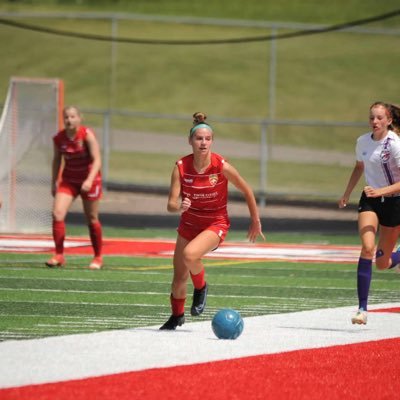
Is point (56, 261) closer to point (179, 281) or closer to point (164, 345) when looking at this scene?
point (179, 281)

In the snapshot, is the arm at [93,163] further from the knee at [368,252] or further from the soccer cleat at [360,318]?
the soccer cleat at [360,318]

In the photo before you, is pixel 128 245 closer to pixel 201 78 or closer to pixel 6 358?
pixel 6 358

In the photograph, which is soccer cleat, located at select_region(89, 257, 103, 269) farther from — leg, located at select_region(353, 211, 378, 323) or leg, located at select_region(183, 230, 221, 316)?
leg, located at select_region(353, 211, 378, 323)

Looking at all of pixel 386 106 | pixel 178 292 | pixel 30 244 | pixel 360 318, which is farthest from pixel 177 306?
pixel 30 244

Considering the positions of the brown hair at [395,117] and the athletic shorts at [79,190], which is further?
the athletic shorts at [79,190]

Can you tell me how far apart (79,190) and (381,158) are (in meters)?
5.18

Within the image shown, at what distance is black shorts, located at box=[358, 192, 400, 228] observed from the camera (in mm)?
11908

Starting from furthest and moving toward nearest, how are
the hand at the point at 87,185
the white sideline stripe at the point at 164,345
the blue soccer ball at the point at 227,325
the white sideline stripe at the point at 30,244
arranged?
the white sideline stripe at the point at 30,244, the hand at the point at 87,185, the blue soccer ball at the point at 227,325, the white sideline stripe at the point at 164,345

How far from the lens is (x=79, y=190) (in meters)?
16.1

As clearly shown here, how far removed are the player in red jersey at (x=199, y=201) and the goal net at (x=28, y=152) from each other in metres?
9.90

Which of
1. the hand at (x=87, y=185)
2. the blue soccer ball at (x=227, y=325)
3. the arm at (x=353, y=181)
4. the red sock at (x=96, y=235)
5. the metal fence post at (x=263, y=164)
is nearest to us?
the blue soccer ball at (x=227, y=325)

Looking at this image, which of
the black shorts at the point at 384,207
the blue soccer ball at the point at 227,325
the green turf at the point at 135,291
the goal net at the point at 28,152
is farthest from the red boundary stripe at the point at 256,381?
the goal net at the point at 28,152

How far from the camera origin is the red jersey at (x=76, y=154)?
15.9 m

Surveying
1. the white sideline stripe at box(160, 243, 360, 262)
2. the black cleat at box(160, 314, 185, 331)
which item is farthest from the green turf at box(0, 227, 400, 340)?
the white sideline stripe at box(160, 243, 360, 262)
